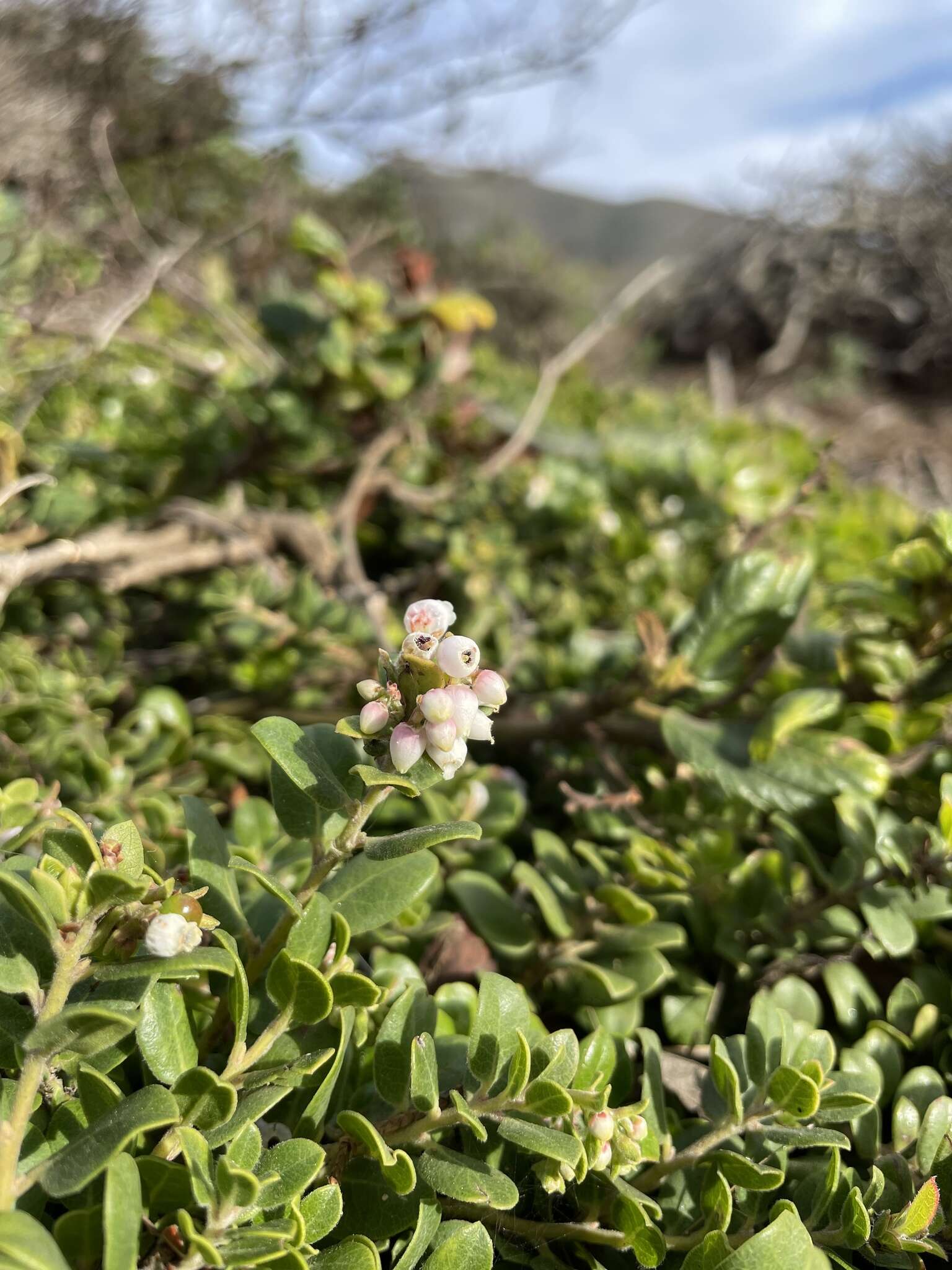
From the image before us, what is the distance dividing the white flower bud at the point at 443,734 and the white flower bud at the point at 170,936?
165mm

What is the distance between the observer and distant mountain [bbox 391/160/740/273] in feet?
19.4

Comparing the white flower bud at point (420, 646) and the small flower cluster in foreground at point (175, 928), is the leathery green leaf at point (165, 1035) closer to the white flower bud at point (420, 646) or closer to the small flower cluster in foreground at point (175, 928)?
the small flower cluster in foreground at point (175, 928)

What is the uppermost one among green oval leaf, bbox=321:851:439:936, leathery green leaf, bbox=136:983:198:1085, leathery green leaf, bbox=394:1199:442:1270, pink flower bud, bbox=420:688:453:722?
pink flower bud, bbox=420:688:453:722

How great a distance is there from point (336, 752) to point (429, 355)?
1.27 metres

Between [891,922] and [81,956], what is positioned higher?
[81,956]

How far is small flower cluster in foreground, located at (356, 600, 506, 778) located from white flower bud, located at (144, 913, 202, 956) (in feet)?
Answer: 0.46

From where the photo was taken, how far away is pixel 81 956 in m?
0.52

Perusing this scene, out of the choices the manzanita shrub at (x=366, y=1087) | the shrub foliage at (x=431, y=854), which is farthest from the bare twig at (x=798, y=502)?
the manzanita shrub at (x=366, y=1087)

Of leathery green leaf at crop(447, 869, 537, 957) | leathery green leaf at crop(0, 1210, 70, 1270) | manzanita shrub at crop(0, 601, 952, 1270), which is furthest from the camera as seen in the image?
leathery green leaf at crop(447, 869, 537, 957)

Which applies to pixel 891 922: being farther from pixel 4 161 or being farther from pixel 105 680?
pixel 4 161

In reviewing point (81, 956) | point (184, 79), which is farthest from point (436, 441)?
point (184, 79)

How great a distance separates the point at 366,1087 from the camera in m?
0.63

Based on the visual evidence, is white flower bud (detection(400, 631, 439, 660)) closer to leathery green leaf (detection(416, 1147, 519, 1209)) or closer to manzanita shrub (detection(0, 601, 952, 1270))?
manzanita shrub (detection(0, 601, 952, 1270))

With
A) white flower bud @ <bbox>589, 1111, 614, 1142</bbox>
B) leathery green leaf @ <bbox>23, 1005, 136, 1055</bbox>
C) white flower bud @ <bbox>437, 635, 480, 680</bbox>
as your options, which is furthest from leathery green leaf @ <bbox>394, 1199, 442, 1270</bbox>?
white flower bud @ <bbox>437, 635, 480, 680</bbox>
